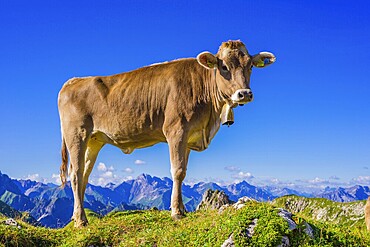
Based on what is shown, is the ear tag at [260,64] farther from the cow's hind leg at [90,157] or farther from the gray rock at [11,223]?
the gray rock at [11,223]

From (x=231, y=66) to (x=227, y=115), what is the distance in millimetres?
1359

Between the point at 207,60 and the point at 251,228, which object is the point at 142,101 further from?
the point at 251,228

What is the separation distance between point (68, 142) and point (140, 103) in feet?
9.65

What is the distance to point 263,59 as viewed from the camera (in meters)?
14.4

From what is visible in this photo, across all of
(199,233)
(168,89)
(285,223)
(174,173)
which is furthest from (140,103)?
(285,223)

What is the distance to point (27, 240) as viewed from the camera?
1377cm

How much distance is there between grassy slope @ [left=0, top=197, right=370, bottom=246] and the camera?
1109 centimetres

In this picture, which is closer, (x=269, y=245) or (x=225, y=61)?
(x=269, y=245)

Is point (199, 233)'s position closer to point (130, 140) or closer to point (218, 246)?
point (218, 246)

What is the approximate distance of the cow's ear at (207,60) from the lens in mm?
13572

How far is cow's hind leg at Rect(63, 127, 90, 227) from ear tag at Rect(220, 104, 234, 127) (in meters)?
4.37

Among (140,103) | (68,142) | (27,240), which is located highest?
(140,103)

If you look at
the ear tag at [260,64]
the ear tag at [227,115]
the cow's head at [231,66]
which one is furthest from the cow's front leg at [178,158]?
the ear tag at [260,64]

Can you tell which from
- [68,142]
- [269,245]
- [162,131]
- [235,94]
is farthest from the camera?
[68,142]
